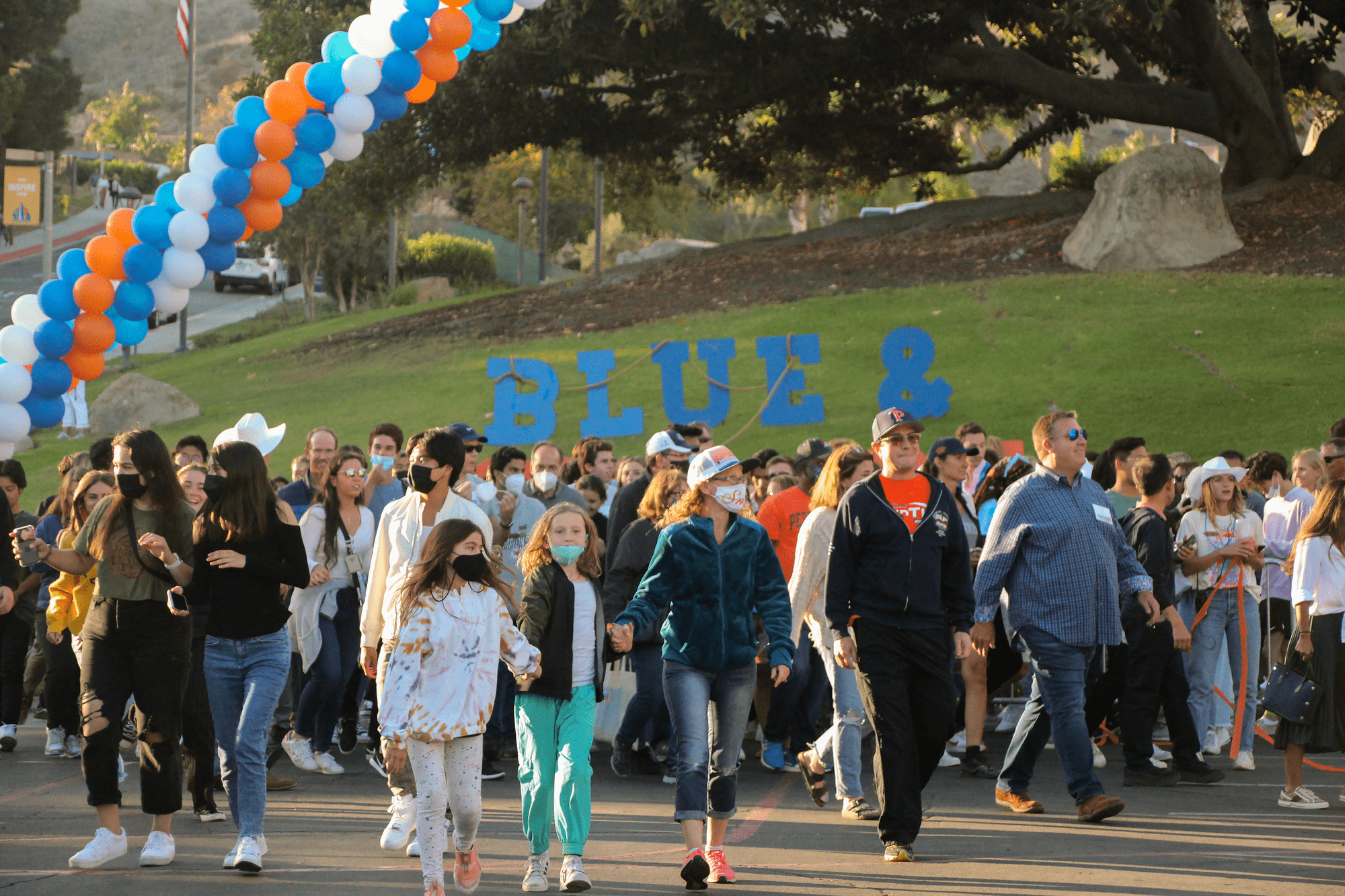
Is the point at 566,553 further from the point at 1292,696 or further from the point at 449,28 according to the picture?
the point at 449,28

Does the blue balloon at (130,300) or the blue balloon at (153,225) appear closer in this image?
the blue balloon at (130,300)

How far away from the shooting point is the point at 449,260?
143 feet

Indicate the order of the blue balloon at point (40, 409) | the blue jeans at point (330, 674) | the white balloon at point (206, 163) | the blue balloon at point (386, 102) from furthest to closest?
the blue balloon at point (386, 102) < the white balloon at point (206, 163) < the blue balloon at point (40, 409) < the blue jeans at point (330, 674)

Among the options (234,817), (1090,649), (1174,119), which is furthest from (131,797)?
(1174,119)

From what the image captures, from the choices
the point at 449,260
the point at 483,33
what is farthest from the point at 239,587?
the point at 449,260

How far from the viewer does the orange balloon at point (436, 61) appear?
11.4 metres

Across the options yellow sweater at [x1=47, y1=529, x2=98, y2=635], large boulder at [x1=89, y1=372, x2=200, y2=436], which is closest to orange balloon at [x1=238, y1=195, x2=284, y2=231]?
yellow sweater at [x1=47, y1=529, x2=98, y2=635]

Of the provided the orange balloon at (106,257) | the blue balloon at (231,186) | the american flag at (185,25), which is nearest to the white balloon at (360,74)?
the blue balloon at (231,186)

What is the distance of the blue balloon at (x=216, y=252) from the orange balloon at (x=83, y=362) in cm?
99

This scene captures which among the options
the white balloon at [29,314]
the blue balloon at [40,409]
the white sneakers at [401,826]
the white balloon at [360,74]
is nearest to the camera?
the white sneakers at [401,826]

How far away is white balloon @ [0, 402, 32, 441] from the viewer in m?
8.87

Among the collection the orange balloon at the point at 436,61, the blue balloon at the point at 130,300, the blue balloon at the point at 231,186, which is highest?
the orange balloon at the point at 436,61

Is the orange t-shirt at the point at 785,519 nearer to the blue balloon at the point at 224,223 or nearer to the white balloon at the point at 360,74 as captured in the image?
the blue balloon at the point at 224,223

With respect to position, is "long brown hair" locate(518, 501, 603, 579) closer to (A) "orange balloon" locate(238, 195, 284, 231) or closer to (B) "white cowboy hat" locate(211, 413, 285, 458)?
(B) "white cowboy hat" locate(211, 413, 285, 458)
